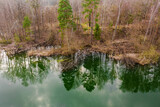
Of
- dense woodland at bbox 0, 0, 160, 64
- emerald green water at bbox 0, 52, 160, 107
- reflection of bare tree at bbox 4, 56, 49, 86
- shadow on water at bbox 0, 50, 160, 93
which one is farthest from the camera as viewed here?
dense woodland at bbox 0, 0, 160, 64

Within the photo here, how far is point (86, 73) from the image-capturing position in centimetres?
1722

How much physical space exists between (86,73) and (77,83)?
9.07 feet

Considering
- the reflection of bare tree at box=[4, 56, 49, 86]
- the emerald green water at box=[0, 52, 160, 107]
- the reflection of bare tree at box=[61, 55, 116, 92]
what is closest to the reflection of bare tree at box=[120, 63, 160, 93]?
the emerald green water at box=[0, 52, 160, 107]

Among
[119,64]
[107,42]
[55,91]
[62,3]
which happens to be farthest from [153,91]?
[62,3]

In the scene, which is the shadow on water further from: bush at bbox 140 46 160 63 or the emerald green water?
bush at bbox 140 46 160 63

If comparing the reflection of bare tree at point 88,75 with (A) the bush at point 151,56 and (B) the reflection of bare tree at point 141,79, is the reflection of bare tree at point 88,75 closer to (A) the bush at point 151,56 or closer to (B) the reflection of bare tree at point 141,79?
(B) the reflection of bare tree at point 141,79

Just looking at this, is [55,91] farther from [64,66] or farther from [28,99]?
[64,66]

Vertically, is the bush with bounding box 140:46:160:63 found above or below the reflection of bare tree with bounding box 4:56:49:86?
above

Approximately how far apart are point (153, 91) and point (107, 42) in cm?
1401

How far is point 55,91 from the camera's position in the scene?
13672 mm

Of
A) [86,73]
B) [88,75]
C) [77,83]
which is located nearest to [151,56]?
[88,75]

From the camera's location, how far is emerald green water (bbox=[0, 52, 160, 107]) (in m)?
12.0

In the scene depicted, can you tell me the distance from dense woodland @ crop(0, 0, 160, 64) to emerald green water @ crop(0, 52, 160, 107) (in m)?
3.59

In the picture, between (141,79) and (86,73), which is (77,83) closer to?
(86,73)
